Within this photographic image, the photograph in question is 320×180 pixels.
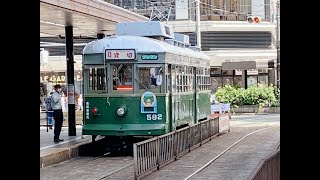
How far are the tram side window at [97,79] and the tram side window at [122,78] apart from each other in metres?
0.29

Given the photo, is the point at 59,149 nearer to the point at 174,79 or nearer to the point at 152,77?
the point at 152,77

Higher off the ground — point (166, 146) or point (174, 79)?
point (174, 79)

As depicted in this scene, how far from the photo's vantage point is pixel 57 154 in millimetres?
14898

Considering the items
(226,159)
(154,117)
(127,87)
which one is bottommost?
(226,159)

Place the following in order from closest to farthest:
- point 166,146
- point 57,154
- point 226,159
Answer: point 166,146 → point 57,154 → point 226,159

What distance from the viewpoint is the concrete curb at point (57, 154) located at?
558 inches

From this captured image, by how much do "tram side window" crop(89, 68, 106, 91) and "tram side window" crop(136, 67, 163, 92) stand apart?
41.3 inches

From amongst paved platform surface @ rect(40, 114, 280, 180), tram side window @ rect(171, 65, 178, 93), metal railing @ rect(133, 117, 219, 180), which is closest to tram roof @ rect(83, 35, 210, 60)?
tram side window @ rect(171, 65, 178, 93)

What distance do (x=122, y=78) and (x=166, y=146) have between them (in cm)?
287

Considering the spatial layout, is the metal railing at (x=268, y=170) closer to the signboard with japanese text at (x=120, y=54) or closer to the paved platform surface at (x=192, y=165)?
the paved platform surface at (x=192, y=165)

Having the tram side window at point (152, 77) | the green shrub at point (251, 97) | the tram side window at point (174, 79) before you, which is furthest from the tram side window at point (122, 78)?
the green shrub at point (251, 97)

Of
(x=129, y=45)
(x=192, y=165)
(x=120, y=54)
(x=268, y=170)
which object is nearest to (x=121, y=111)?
(x=120, y=54)
